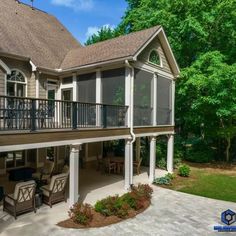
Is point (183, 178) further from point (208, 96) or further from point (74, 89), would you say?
point (74, 89)

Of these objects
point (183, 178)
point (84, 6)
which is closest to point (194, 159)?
point (183, 178)

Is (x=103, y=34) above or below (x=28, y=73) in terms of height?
above

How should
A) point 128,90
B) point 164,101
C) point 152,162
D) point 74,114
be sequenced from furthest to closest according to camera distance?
point 164,101 → point 152,162 → point 128,90 → point 74,114

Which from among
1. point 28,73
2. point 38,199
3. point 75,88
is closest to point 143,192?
point 38,199

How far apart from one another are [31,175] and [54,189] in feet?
10.9

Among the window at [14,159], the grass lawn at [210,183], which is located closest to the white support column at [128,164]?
the grass lawn at [210,183]

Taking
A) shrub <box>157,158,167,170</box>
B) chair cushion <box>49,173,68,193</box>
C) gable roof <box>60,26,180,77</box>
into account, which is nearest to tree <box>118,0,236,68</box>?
gable roof <box>60,26,180,77</box>

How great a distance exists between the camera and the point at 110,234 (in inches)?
323

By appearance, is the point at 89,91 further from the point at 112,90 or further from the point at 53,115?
the point at 53,115

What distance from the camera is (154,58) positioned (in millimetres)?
15594

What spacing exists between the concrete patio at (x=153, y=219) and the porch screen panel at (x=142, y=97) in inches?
161

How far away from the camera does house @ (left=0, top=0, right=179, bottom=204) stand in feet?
36.3

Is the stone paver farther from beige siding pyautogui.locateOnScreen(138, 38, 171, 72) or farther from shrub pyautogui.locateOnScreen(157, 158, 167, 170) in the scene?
beige siding pyautogui.locateOnScreen(138, 38, 171, 72)

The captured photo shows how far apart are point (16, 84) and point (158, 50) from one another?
856 cm
